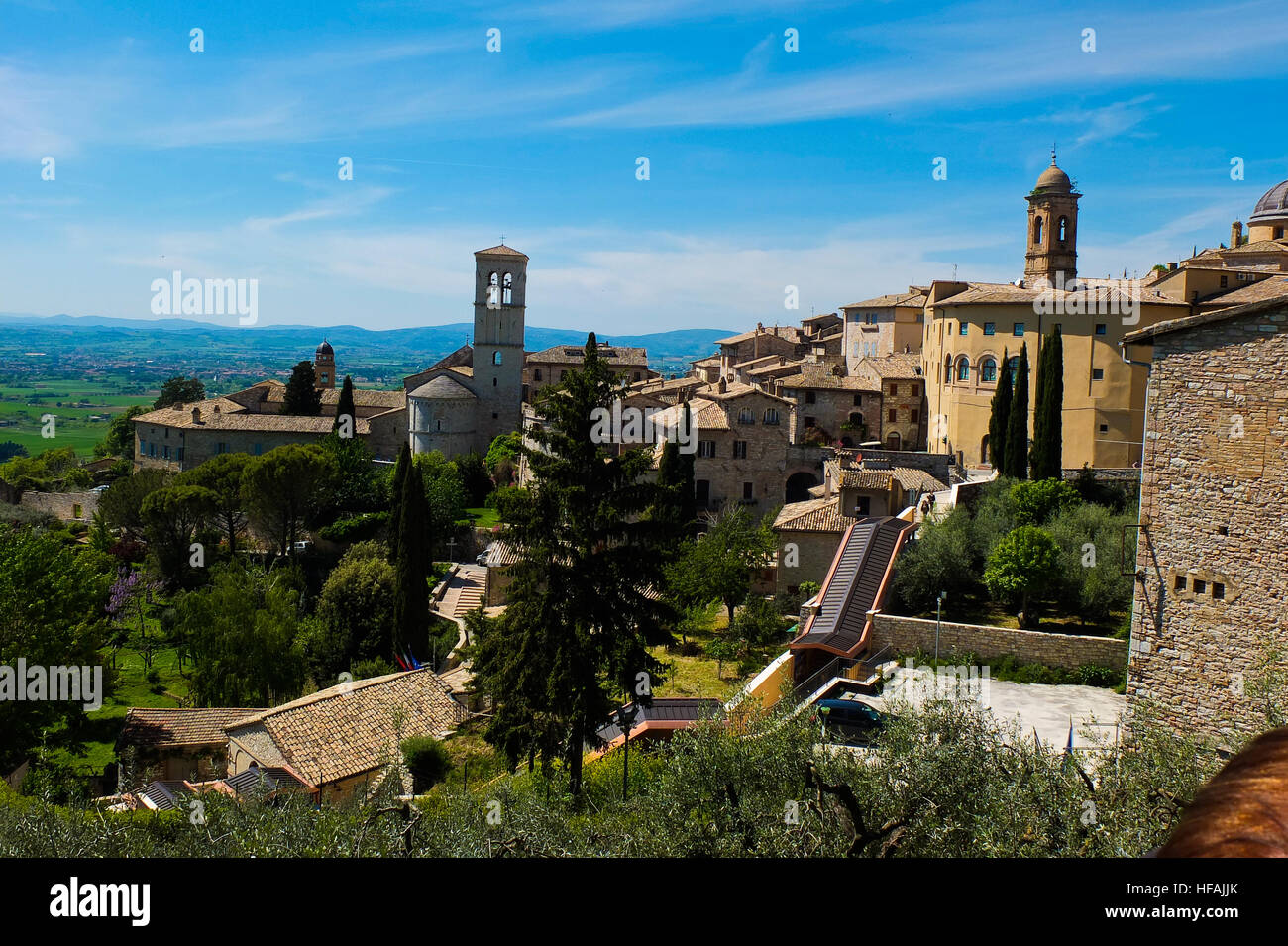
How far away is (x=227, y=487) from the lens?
48.1 meters

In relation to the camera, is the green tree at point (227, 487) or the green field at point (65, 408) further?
the green field at point (65, 408)

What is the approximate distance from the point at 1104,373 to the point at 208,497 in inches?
1534

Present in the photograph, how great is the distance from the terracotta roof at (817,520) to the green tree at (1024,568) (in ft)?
28.9

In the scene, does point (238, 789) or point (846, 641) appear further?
point (846, 641)

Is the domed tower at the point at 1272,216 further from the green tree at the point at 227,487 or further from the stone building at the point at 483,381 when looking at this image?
the green tree at the point at 227,487

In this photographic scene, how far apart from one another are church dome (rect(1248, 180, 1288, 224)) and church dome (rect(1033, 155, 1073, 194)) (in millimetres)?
13792

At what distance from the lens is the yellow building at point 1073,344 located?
3559 cm

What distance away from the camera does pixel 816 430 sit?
45.6 meters

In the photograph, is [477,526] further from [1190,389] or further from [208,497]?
[1190,389]

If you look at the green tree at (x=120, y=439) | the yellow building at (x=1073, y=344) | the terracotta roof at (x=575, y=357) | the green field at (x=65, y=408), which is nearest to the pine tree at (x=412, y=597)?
the yellow building at (x=1073, y=344)

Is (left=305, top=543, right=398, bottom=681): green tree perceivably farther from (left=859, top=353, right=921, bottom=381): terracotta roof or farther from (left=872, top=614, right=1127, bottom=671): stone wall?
(left=859, top=353, right=921, bottom=381): terracotta roof

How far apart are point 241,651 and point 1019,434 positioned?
25126 millimetres
